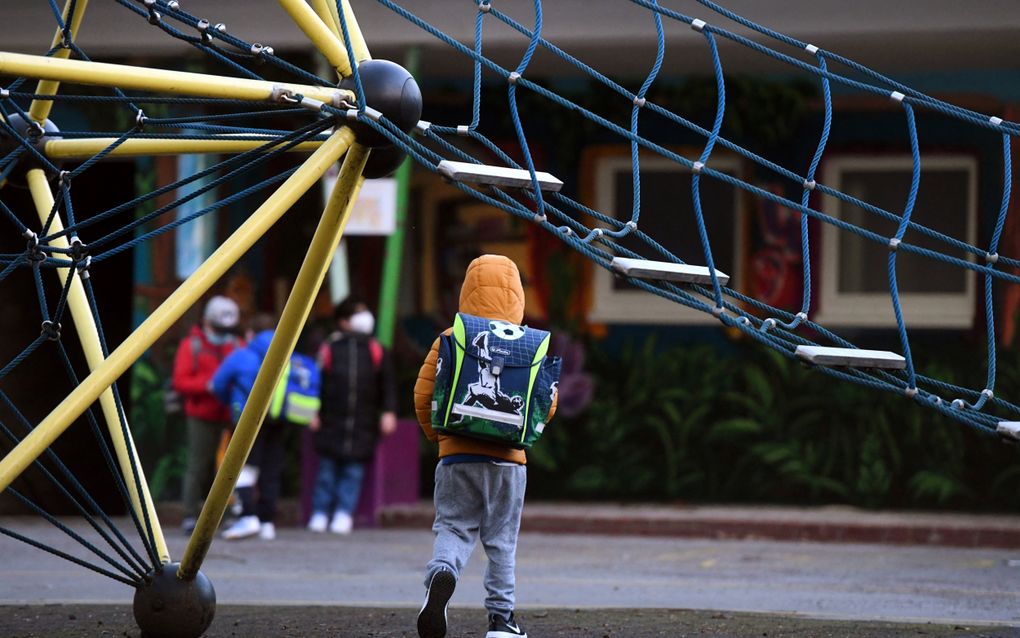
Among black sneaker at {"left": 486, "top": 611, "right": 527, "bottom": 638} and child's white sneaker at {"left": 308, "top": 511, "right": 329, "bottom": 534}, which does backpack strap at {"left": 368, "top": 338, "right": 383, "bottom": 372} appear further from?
black sneaker at {"left": 486, "top": 611, "right": 527, "bottom": 638}

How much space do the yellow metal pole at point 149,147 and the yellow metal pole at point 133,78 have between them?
0.91 meters

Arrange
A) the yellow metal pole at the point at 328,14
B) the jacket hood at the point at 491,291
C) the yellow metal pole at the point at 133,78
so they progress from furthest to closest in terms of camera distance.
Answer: the jacket hood at the point at 491,291
the yellow metal pole at the point at 328,14
the yellow metal pole at the point at 133,78

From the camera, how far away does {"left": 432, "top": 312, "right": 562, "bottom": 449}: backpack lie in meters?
6.16

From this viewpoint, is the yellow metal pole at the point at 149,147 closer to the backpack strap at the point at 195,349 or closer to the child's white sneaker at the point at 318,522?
the backpack strap at the point at 195,349

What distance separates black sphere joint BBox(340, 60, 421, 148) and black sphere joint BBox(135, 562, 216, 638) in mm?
1913

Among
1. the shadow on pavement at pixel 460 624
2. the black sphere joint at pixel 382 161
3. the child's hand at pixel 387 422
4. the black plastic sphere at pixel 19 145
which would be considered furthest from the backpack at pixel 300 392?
the black sphere joint at pixel 382 161

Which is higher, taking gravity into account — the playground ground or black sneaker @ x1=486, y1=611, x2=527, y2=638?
black sneaker @ x1=486, y1=611, x2=527, y2=638

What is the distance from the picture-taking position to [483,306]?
255 inches

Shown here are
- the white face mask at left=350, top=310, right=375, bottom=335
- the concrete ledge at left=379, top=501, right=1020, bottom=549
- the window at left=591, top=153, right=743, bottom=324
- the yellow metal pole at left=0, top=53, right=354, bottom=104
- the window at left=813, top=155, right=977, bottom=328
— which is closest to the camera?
the yellow metal pole at left=0, top=53, right=354, bottom=104

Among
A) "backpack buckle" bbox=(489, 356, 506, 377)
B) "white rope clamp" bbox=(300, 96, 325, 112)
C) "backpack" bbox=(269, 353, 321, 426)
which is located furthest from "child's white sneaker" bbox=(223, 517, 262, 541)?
"white rope clamp" bbox=(300, 96, 325, 112)

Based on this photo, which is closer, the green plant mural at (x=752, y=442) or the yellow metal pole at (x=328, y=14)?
the yellow metal pole at (x=328, y=14)

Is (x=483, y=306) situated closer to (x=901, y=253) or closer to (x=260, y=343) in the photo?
(x=260, y=343)

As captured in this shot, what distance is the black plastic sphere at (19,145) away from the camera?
700 cm

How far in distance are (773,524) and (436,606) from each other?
709 centimetres
